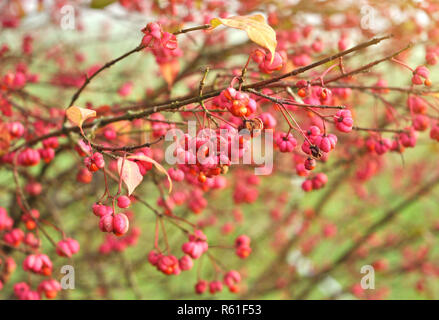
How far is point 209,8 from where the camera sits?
2117mm

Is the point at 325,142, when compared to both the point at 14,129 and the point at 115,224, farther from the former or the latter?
the point at 14,129

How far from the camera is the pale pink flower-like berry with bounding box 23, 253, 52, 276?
136cm

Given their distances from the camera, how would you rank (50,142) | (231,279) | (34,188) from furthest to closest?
(34,188)
(231,279)
(50,142)

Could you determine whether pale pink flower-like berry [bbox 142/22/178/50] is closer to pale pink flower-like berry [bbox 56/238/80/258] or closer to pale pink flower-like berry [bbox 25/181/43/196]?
pale pink flower-like berry [bbox 56/238/80/258]

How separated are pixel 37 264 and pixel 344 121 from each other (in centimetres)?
103

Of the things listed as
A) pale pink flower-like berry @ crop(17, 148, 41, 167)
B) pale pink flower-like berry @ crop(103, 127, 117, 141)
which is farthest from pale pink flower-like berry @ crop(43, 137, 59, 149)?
pale pink flower-like berry @ crop(103, 127, 117, 141)

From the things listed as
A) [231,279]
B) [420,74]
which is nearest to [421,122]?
[420,74]

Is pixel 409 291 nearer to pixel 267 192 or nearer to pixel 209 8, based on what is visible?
pixel 267 192

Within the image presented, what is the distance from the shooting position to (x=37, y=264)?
1.37 m

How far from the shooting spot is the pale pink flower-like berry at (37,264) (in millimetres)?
1358

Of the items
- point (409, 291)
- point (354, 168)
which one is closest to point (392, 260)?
point (409, 291)

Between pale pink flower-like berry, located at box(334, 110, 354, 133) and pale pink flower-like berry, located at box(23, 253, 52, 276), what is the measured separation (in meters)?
1.01

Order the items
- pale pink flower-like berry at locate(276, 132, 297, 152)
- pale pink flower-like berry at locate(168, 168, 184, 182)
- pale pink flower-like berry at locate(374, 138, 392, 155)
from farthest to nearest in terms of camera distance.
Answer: pale pink flower-like berry at locate(374, 138, 392, 155) → pale pink flower-like berry at locate(168, 168, 184, 182) → pale pink flower-like berry at locate(276, 132, 297, 152)

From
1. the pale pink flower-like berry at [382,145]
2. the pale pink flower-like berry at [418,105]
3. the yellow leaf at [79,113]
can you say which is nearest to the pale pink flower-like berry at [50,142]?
the yellow leaf at [79,113]
